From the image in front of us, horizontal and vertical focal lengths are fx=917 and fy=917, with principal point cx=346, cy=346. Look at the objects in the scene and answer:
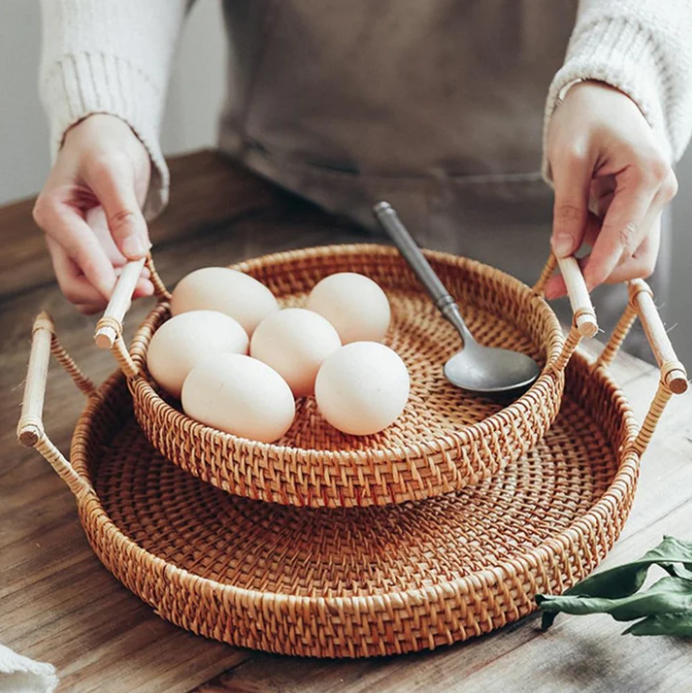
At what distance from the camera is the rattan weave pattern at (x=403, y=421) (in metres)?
0.55

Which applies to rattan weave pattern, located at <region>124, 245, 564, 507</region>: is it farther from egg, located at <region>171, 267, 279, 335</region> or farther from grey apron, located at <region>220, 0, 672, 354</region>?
grey apron, located at <region>220, 0, 672, 354</region>

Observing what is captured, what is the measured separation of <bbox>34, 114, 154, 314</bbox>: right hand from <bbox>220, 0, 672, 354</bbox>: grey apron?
0.28 m

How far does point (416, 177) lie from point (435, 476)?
0.54 meters

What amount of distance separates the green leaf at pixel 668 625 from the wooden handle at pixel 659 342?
137 millimetres

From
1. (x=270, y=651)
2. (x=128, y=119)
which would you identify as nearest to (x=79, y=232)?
(x=128, y=119)

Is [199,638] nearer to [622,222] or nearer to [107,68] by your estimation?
[622,222]

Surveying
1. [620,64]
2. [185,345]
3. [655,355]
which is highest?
[620,64]

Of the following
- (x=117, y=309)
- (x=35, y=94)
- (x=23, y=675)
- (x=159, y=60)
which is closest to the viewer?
(x=23, y=675)

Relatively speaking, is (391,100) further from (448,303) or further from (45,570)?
(45,570)

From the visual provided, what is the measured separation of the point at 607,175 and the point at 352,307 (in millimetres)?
222

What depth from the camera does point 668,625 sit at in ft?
1.69

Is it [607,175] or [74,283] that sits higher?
[607,175]

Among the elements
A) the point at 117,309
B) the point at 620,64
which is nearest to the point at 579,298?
the point at 620,64

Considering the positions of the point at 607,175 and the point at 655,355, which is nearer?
the point at 655,355
